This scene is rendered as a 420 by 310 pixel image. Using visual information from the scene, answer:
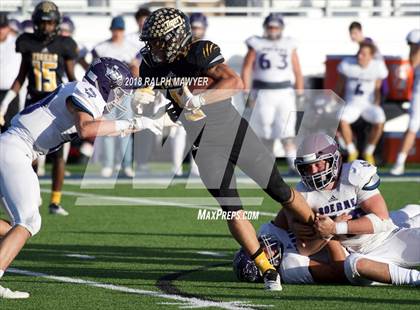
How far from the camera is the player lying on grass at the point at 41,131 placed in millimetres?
6309

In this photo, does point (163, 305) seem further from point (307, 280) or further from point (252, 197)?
point (252, 197)

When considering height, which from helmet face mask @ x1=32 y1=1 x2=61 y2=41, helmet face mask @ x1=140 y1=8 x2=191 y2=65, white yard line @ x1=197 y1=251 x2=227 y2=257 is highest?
helmet face mask @ x1=140 y1=8 x2=191 y2=65

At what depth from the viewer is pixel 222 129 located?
6762mm

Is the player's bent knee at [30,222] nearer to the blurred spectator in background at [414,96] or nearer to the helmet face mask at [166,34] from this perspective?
the helmet face mask at [166,34]

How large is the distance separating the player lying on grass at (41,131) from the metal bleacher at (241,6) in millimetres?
11260

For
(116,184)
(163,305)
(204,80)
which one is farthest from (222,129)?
(116,184)

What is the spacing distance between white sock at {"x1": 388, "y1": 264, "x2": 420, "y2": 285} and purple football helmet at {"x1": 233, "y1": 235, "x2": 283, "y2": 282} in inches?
29.4

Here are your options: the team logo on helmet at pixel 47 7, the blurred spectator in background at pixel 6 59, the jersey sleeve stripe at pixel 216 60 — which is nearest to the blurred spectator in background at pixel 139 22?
the blurred spectator in background at pixel 6 59

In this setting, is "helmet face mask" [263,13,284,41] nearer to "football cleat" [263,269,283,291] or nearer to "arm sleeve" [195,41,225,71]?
"arm sleeve" [195,41,225,71]

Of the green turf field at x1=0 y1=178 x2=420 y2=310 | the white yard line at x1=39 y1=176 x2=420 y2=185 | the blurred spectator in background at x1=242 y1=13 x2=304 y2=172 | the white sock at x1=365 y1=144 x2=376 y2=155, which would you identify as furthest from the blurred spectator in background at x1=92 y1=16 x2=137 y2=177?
the white sock at x1=365 y1=144 x2=376 y2=155

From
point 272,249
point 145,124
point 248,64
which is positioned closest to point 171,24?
point 145,124

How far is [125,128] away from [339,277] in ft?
5.34

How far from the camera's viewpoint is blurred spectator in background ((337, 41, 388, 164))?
566 inches

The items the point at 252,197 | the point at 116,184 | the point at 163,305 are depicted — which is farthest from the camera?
the point at 116,184
